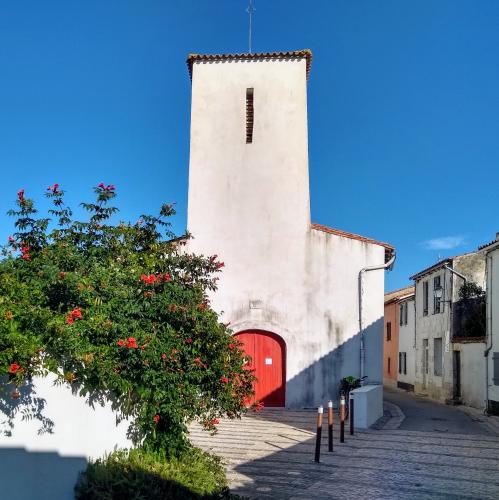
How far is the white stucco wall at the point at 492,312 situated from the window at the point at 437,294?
586 centimetres

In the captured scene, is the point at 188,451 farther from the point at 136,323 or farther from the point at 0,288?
the point at 0,288

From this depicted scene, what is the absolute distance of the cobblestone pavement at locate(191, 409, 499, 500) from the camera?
800cm

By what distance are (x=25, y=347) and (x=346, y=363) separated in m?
11.9

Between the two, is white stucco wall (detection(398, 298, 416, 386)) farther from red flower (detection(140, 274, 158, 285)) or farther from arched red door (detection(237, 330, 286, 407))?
red flower (detection(140, 274, 158, 285))

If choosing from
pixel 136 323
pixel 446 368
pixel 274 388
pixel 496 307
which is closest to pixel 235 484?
pixel 136 323

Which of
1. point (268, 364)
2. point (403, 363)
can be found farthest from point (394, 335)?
point (268, 364)

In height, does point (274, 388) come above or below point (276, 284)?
below

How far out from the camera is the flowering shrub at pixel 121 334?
5.91 meters

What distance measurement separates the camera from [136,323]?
667 cm

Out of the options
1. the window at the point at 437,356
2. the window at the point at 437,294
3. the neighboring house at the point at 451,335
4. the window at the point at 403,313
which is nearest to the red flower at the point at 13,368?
the neighboring house at the point at 451,335

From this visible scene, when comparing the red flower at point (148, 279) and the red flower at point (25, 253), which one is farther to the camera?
the red flower at point (25, 253)

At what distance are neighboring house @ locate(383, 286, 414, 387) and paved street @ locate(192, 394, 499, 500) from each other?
17.9 m

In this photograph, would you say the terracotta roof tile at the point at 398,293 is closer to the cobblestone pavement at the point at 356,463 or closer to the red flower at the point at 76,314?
the cobblestone pavement at the point at 356,463

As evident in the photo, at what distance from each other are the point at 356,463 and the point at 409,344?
21.6 metres
